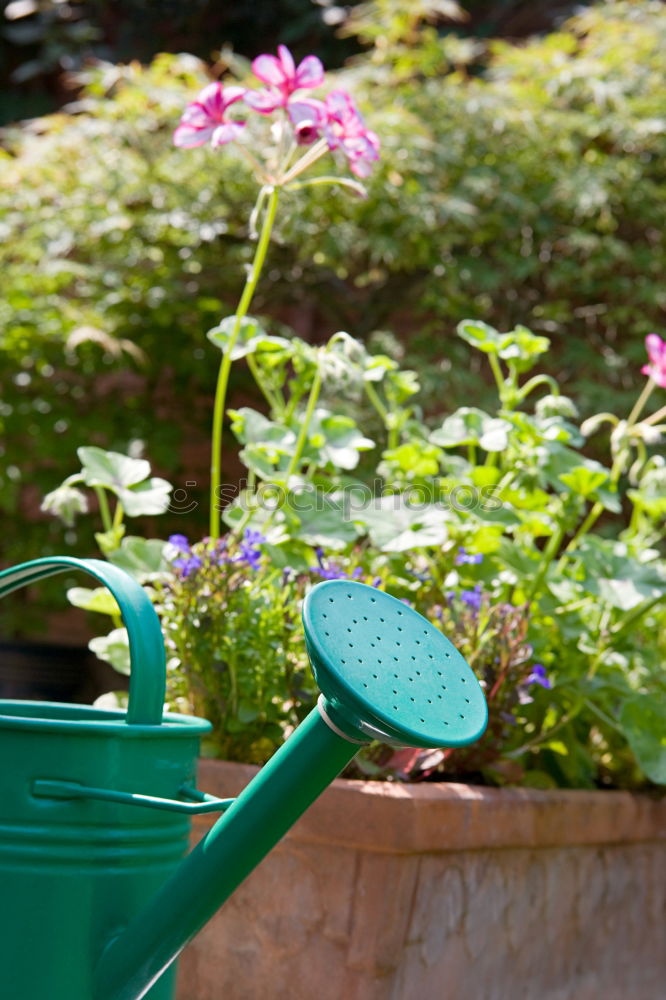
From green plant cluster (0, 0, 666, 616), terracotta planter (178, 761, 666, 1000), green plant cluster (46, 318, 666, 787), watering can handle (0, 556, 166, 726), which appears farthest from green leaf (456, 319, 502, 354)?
green plant cluster (0, 0, 666, 616)

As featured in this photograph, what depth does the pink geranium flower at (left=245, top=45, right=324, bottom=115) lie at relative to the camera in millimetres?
1519

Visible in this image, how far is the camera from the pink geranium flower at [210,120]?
1523 millimetres

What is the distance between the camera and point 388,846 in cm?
131

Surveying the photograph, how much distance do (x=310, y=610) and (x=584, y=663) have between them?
40.8 inches

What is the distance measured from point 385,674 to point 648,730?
99cm

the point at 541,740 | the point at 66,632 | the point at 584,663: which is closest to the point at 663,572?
the point at 584,663

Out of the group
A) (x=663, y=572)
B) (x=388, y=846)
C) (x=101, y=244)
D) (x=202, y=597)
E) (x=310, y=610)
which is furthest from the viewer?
(x=101, y=244)

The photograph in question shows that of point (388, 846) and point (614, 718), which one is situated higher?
point (388, 846)

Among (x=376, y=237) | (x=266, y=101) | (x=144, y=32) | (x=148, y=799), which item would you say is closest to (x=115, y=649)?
(x=148, y=799)

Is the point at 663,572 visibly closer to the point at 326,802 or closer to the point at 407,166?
the point at 326,802

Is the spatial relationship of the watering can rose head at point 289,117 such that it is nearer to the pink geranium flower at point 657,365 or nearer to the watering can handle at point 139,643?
the pink geranium flower at point 657,365

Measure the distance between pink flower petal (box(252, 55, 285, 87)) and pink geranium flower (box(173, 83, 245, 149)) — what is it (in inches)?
1.8

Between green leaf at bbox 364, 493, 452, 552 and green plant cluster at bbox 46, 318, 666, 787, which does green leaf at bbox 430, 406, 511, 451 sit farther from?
green leaf at bbox 364, 493, 452, 552

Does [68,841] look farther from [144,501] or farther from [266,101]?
[266,101]
